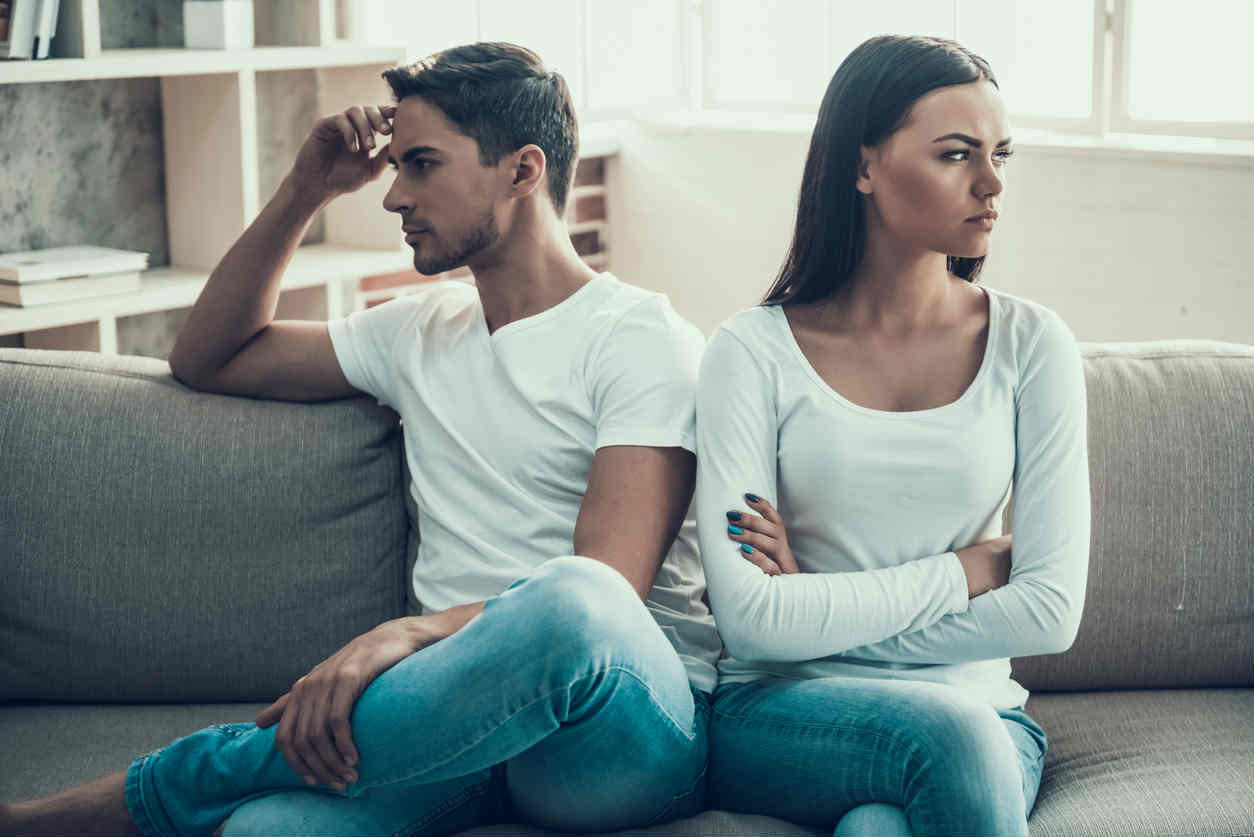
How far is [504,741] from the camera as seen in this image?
152 centimetres

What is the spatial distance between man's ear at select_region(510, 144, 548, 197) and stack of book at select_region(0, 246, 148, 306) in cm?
115

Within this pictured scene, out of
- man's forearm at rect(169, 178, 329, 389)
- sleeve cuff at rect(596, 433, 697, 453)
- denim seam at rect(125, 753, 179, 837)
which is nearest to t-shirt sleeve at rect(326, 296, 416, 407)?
man's forearm at rect(169, 178, 329, 389)

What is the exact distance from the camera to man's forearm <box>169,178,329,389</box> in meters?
2.03

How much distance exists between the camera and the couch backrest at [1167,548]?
195cm

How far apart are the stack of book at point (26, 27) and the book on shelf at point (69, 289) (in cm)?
39

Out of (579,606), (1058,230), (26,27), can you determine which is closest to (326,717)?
(579,606)

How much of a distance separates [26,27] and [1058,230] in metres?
2.19

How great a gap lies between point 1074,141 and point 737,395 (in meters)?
2.05

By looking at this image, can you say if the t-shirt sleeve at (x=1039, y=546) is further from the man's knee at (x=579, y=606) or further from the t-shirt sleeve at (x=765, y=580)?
the man's knee at (x=579, y=606)

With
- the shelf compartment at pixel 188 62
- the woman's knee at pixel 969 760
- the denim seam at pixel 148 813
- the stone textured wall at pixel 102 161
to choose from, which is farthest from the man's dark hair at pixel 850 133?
the stone textured wall at pixel 102 161

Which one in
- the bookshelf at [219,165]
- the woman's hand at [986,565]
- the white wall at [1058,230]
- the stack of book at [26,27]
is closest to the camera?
the woman's hand at [986,565]

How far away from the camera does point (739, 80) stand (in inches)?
167

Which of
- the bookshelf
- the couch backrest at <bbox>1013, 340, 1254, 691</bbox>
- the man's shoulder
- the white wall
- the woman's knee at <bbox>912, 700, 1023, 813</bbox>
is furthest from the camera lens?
the white wall

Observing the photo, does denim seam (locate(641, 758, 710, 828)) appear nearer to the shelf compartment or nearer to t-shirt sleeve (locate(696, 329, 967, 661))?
t-shirt sleeve (locate(696, 329, 967, 661))
